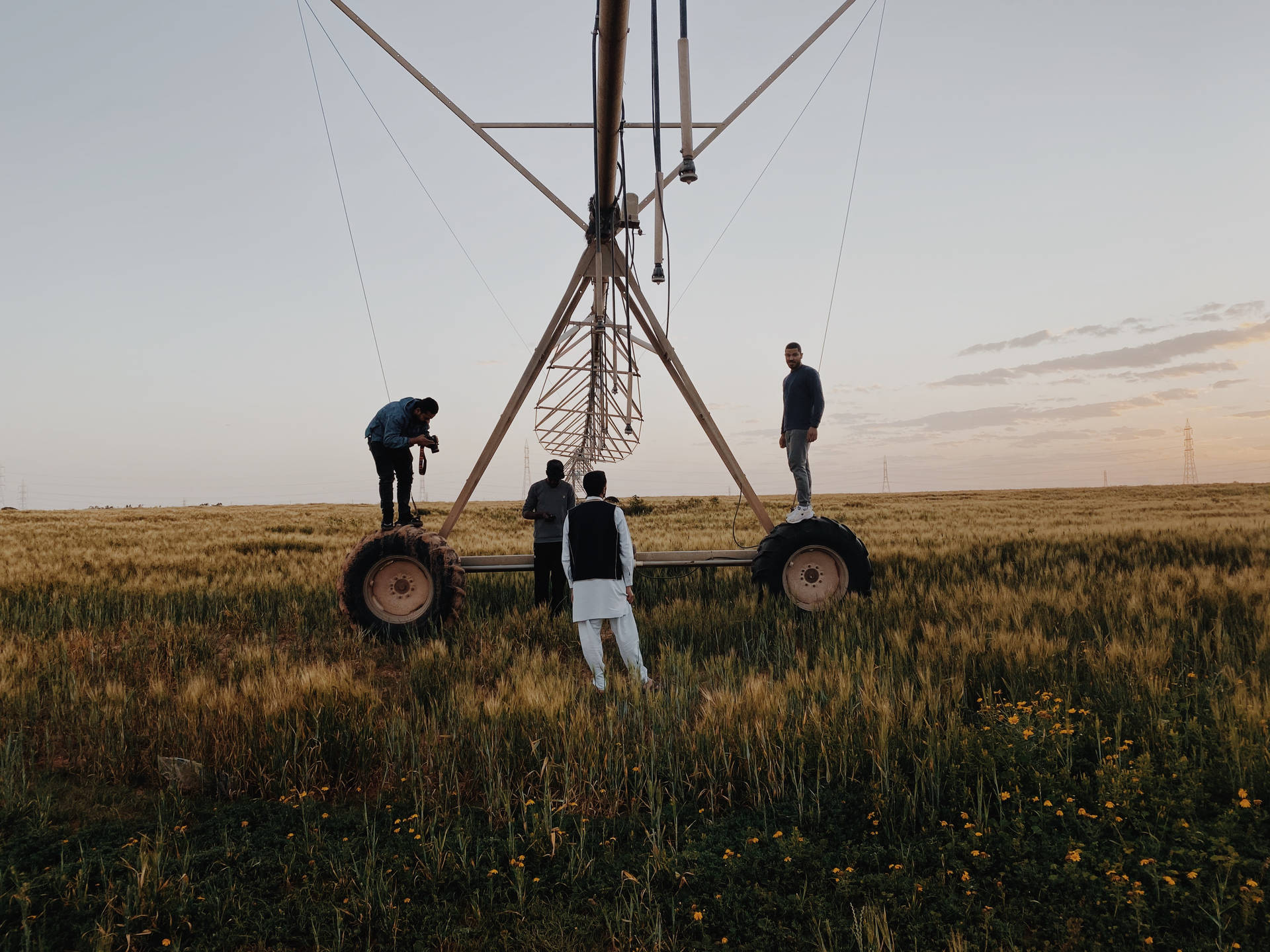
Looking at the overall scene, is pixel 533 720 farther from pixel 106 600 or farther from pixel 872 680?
pixel 106 600

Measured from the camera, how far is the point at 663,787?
384 centimetres

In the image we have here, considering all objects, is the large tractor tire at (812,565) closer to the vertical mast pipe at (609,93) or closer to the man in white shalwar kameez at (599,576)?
the man in white shalwar kameez at (599,576)

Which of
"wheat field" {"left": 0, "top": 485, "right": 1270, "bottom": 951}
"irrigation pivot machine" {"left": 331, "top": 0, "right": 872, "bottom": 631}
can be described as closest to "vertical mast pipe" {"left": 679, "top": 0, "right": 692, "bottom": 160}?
"irrigation pivot machine" {"left": 331, "top": 0, "right": 872, "bottom": 631}

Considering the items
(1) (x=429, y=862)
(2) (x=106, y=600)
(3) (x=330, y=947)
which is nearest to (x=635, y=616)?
(1) (x=429, y=862)

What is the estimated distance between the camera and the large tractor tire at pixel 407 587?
7.22 meters

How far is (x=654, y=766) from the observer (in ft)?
12.9

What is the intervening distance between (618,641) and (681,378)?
3522mm

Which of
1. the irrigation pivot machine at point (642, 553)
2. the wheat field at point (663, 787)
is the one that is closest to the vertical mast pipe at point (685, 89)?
the irrigation pivot machine at point (642, 553)

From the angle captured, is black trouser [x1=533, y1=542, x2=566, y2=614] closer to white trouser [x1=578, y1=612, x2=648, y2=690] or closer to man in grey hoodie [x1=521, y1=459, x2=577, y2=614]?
man in grey hoodie [x1=521, y1=459, x2=577, y2=614]

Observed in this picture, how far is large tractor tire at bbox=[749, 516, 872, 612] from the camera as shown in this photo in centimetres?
770

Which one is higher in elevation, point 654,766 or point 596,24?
point 596,24

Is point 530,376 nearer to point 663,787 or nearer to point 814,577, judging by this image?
point 814,577

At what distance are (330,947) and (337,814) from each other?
1.14 meters

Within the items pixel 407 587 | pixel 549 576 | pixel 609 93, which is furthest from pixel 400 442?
pixel 609 93
